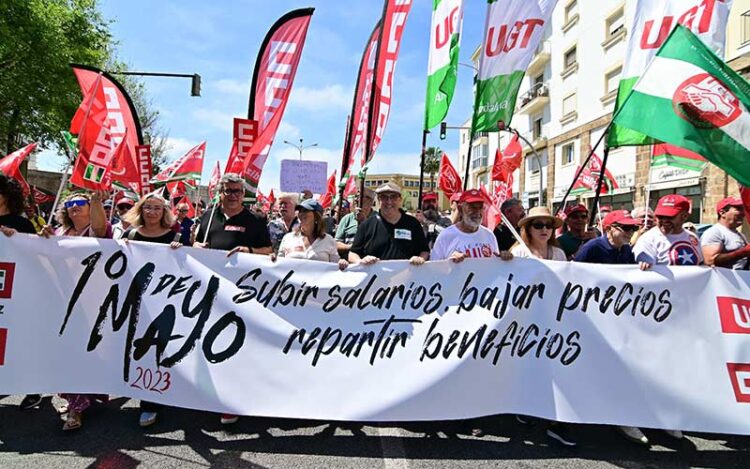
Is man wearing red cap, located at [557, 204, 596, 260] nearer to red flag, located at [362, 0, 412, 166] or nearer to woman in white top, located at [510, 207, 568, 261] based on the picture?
woman in white top, located at [510, 207, 568, 261]

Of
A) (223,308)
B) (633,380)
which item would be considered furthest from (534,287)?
(223,308)

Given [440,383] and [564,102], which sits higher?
[564,102]

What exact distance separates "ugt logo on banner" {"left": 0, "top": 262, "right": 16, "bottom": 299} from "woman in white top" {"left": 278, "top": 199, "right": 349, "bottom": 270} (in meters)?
1.99

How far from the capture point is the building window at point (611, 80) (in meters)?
20.8

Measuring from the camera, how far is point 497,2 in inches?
197

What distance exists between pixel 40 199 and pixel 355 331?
11.7 m

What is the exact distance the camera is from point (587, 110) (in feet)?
74.6

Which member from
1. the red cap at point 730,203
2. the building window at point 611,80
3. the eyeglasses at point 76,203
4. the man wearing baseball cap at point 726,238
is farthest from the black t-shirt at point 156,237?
the building window at point 611,80

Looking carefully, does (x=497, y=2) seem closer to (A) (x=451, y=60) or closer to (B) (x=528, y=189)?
(A) (x=451, y=60)

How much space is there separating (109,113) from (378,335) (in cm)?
416

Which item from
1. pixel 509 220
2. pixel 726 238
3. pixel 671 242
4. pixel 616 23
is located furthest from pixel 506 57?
pixel 616 23

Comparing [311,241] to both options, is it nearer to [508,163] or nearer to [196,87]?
[508,163]

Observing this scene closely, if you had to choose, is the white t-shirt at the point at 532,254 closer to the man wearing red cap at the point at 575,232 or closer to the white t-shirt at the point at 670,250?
the white t-shirt at the point at 670,250

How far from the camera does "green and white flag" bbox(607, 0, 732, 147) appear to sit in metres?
4.30
